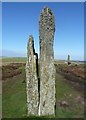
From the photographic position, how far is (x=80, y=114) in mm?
22734

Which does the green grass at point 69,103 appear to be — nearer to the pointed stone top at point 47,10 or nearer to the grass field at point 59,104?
the grass field at point 59,104

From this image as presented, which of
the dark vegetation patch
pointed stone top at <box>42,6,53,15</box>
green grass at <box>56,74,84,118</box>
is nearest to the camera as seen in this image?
pointed stone top at <box>42,6,53,15</box>

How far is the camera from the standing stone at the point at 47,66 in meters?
20.6

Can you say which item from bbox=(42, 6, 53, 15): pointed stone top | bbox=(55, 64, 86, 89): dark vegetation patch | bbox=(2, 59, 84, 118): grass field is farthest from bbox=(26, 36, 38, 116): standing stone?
bbox=(55, 64, 86, 89): dark vegetation patch

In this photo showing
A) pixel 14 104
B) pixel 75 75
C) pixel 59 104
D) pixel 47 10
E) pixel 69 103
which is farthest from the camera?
pixel 75 75

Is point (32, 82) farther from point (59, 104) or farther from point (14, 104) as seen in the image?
point (14, 104)

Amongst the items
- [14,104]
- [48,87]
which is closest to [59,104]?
[14,104]

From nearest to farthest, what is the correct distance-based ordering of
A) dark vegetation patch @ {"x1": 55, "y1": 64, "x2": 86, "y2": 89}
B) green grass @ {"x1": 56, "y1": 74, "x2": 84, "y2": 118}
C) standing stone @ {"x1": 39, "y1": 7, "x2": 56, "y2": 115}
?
1. standing stone @ {"x1": 39, "y1": 7, "x2": 56, "y2": 115}
2. green grass @ {"x1": 56, "y1": 74, "x2": 84, "y2": 118}
3. dark vegetation patch @ {"x1": 55, "y1": 64, "x2": 86, "y2": 89}

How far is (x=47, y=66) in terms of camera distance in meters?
20.6

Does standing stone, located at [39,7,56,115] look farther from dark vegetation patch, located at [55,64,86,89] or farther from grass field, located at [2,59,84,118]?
dark vegetation patch, located at [55,64,86,89]

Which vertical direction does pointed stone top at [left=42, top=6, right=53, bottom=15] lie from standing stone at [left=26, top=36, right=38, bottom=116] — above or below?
above

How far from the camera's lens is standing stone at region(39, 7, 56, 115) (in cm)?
2058

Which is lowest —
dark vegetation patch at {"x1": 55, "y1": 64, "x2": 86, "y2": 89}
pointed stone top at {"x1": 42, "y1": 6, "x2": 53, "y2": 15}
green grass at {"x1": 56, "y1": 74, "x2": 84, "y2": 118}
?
green grass at {"x1": 56, "y1": 74, "x2": 84, "y2": 118}

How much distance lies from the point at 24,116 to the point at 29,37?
6.12 meters
